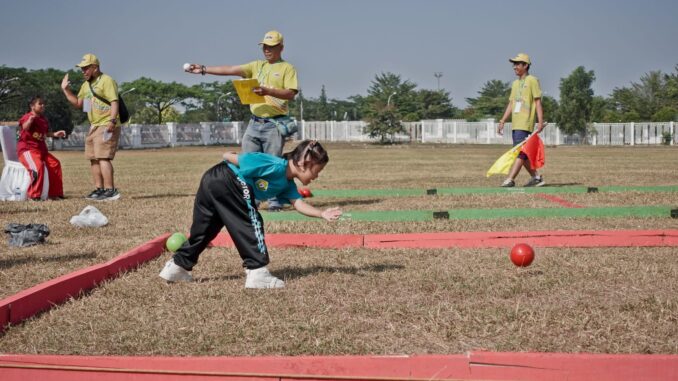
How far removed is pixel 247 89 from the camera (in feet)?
27.8

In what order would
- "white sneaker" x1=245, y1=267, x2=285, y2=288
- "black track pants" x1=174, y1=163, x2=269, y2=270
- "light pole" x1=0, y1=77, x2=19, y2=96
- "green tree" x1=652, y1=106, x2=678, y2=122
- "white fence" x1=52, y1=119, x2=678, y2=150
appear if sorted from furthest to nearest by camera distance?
"light pole" x1=0, y1=77, x2=19, y2=96 → "green tree" x1=652, y1=106, x2=678, y2=122 → "white fence" x1=52, y1=119, x2=678, y2=150 → "black track pants" x1=174, y1=163, x2=269, y2=270 → "white sneaker" x1=245, y1=267, x2=285, y2=288

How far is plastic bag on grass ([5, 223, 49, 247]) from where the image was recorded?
23.6ft

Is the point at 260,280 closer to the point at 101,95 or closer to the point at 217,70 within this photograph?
the point at 217,70

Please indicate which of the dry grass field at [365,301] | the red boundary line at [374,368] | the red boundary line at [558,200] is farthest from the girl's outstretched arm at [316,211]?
the red boundary line at [558,200]

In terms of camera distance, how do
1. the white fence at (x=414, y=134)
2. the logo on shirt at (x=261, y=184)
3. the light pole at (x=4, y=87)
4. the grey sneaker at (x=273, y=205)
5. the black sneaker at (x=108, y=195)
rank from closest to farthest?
the logo on shirt at (x=261, y=184)
the grey sneaker at (x=273, y=205)
the black sneaker at (x=108, y=195)
the white fence at (x=414, y=134)
the light pole at (x=4, y=87)

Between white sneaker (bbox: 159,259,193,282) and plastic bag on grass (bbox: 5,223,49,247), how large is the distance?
7.65ft

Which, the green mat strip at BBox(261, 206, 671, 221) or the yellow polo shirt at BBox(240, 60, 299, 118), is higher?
the yellow polo shirt at BBox(240, 60, 299, 118)

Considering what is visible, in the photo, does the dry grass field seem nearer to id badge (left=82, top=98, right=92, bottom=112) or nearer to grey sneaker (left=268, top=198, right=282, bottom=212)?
grey sneaker (left=268, top=198, right=282, bottom=212)

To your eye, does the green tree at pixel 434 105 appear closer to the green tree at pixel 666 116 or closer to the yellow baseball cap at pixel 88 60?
the green tree at pixel 666 116

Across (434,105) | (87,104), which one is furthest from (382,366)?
(434,105)

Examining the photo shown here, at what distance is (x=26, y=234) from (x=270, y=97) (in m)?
3.60

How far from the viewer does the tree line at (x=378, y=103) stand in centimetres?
5859

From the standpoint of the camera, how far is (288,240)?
7.09m

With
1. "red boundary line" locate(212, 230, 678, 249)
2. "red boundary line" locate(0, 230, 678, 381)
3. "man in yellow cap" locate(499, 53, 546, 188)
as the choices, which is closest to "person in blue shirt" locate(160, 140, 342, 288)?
"red boundary line" locate(212, 230, 678, 249)
